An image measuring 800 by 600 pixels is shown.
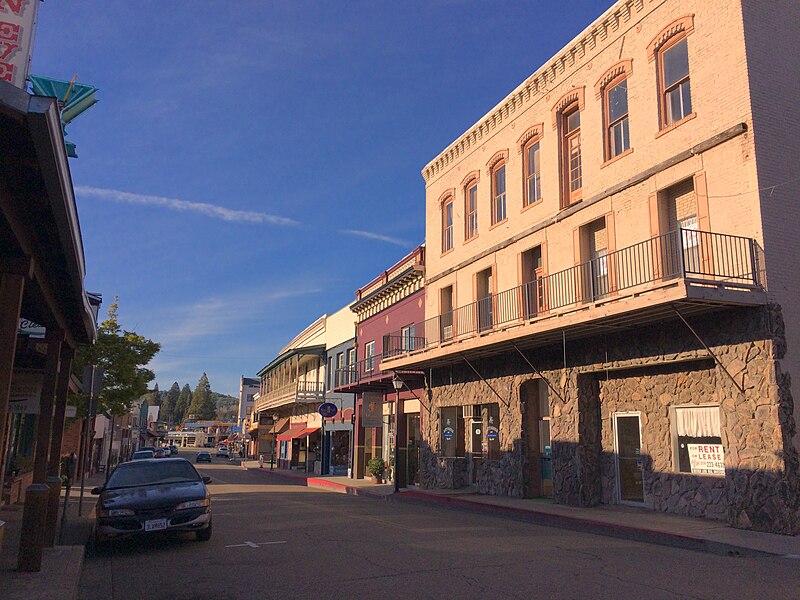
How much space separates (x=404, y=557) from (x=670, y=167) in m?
10.4

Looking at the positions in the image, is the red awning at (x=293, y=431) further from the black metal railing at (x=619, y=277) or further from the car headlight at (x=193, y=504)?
the car headlight at (x=193, y=504)

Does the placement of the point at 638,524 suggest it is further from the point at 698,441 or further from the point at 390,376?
the point at 390,376

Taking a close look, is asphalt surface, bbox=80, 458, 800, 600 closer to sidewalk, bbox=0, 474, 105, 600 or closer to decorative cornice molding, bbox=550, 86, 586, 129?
sidewalk, bbox=0, 474, 105, 600

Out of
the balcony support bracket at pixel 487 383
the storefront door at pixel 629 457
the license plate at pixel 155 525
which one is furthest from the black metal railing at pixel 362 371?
the license plate at pixel 155 525

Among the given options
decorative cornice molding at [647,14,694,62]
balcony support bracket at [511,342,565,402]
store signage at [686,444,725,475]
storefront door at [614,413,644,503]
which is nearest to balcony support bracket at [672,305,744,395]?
store signage at [686,444,725,475]

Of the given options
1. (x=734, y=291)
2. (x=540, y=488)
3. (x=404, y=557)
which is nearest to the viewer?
(x=404, y=557)

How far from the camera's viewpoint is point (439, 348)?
21609 mm

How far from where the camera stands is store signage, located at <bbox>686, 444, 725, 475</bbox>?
13.8 meters

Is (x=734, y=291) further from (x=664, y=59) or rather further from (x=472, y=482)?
(x=472, y=482)

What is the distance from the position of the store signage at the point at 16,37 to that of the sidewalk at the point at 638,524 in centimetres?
1264

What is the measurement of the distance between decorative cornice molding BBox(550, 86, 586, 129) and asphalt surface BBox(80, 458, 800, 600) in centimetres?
1127

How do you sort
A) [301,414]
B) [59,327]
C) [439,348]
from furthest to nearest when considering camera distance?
[301,414] < [439,348] < [59,327]

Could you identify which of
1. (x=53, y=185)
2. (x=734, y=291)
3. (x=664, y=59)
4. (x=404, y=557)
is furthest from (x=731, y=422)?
(x=53, y=185)

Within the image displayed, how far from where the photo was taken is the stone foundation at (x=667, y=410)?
40.3 feet
